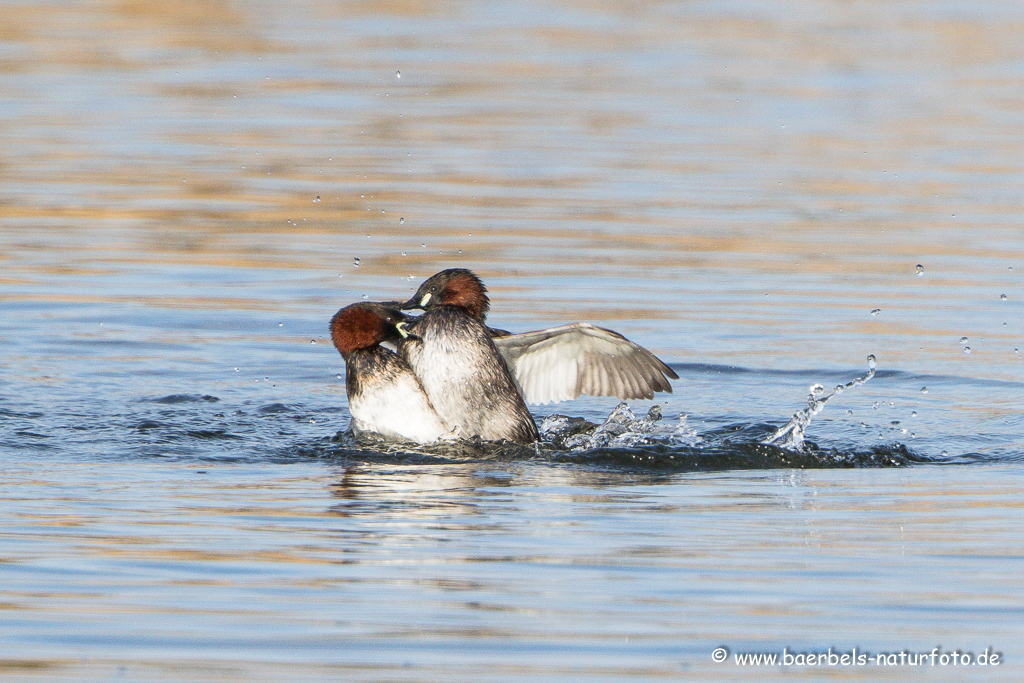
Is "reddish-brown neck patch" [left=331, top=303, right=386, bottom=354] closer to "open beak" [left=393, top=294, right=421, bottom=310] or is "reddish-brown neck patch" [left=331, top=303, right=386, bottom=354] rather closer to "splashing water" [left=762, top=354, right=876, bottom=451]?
"open beak" [left=393, top=294, right=421, bottom=310]

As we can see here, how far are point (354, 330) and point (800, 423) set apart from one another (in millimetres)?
2213

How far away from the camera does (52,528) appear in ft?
18.9

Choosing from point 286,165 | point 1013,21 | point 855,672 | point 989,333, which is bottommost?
point 855,672

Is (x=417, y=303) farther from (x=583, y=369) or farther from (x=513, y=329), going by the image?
(x=513, y=329)

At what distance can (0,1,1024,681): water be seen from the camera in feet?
15.9

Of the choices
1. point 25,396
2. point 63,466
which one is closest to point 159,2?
point 25,396

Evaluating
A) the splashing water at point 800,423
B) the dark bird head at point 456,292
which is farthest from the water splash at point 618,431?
the dark bird head at point 456,292

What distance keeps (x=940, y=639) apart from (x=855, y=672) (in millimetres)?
419

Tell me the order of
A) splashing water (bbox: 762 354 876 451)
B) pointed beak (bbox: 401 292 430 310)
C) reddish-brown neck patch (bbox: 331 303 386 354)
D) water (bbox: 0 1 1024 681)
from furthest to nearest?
pointed beak (bbox: 401 292 430 310) → splashing water (bbox: 762 354 876 451) → reddish-brown neck patch (bbox: 331 303 386 354) → water (bbox: 0 1 1024 681)

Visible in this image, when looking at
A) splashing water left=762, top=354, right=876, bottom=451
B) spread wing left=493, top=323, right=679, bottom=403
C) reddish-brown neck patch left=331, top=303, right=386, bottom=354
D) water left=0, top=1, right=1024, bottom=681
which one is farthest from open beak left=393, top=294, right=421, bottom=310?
splashing water left=762, top=354, right=876, bottom=451

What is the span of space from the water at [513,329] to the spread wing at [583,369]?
0.85 feet

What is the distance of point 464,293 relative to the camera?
7848 millimetres

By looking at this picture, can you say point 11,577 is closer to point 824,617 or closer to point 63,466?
point 63,466

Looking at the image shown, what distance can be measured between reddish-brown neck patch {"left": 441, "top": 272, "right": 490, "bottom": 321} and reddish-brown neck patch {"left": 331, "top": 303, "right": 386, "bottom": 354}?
0.38m
